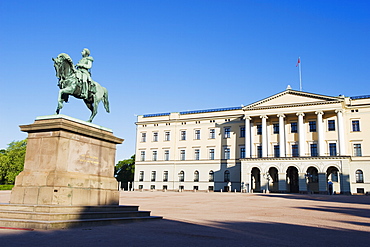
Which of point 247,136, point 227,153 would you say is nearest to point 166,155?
point 227,153

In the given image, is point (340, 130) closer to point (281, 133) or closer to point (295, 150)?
point (295, 150)

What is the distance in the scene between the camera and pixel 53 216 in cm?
978

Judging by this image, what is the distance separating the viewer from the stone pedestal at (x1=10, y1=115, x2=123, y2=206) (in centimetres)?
1108

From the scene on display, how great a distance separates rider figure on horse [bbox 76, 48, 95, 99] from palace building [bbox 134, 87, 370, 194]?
133 feet

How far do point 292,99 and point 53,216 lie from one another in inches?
2059

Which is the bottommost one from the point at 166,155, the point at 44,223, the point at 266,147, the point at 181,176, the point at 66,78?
the point at 44,223

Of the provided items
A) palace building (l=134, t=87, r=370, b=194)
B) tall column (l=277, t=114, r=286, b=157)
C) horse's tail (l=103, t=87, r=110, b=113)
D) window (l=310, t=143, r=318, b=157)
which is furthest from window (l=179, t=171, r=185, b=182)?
horse's tail (l=103, t=87, r=110, b=113)

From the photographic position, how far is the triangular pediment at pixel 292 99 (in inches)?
2163

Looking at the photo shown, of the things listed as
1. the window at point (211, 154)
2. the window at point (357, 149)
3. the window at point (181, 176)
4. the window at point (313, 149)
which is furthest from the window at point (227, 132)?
the window at point (357, 149)

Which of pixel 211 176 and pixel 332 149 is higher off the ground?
pixel 332 149

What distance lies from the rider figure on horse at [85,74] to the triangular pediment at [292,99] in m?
47.2

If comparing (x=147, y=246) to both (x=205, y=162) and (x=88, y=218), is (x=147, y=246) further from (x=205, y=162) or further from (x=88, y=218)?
(x=205, y=162)

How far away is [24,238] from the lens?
7.81 meters

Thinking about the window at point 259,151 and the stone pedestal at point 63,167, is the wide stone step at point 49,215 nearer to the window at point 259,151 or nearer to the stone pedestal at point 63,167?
the stone pedestal at point 63,167
